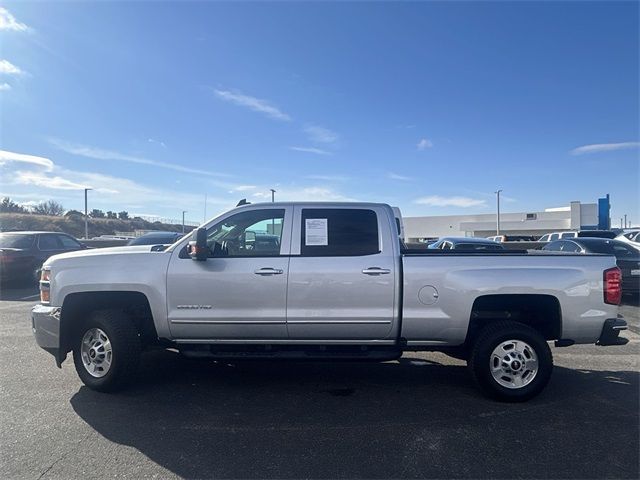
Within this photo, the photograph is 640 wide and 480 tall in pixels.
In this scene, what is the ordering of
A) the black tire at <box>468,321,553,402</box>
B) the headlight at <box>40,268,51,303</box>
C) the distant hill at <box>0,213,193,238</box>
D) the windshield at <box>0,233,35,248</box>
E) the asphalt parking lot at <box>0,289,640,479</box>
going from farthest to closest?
1. the distant hill at <box>0,213,193,238</box>
2. the windshield at <box>0,233,35,248</box>
3. the headlight at <box>40,268,51,303</box>
4. the black tire at <box>468,321,553,402</box>
5. the asphalt parking lot at <box>0,289,640,479</box>

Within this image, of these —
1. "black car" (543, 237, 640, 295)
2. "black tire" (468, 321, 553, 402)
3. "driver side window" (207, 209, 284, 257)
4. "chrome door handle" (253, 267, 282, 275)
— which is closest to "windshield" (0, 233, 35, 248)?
→ "driver side window" (207, 209, 284, 257)

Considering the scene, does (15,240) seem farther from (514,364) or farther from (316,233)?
(514,364)

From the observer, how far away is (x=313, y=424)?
3816 millimetres

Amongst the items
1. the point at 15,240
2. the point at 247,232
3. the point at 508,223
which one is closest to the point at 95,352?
the point at 247,232

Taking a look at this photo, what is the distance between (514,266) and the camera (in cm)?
434

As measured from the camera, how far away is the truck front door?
173 inches

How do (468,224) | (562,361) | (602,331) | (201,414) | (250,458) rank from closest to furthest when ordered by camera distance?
1. (250,458)
2. (201,414)
3. (602,331)
4. (562,361)
5. (468,224)

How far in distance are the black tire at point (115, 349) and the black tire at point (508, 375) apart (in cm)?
365

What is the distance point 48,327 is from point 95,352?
569mm

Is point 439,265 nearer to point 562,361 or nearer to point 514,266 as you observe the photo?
point 514,266

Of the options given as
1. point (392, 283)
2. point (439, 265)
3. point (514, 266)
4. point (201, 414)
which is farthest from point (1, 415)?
point (514, 266)

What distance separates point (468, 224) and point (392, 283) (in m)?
63.1

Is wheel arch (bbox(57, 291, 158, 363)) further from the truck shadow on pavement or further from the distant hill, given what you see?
the distant hill

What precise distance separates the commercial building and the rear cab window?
51.8 metres
